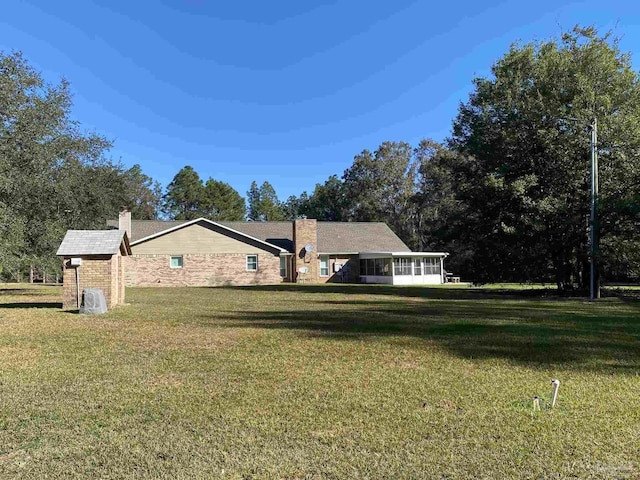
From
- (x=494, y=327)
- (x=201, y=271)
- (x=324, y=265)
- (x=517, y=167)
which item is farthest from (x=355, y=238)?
(x=494, y=327)

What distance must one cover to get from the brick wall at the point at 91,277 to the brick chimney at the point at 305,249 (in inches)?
862

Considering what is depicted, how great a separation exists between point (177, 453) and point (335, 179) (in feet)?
221

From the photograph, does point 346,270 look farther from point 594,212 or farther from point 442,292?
point 594,212

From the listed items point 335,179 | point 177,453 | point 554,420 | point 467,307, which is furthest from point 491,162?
point 335,179

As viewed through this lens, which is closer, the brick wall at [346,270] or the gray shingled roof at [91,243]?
the gray shingled roof at [91,243]

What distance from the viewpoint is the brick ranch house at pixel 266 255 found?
3281 centimetres

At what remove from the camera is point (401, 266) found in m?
36.6

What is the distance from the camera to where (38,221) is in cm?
2031

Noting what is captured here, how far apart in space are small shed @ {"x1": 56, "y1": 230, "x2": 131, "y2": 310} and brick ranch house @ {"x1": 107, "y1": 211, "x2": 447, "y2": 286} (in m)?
14.8

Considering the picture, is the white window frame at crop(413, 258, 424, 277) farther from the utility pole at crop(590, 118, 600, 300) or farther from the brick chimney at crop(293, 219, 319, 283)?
the utility pole at crop(590, 118, 600, 300)

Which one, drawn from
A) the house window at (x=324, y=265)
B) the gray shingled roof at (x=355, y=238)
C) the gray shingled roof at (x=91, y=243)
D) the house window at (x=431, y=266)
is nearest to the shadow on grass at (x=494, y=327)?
the gray shingled roof at (x=91, y=243)

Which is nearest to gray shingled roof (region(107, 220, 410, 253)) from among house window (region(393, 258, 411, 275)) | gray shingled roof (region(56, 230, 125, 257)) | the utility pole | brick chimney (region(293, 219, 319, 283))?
brick chimney (region(293, 219, 319, 283))

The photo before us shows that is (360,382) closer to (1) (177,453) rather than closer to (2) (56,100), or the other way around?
(1) (177,453)

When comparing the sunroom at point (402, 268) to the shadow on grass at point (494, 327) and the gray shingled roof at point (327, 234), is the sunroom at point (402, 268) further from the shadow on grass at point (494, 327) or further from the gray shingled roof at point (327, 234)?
the shadow on grass at point (494, 327)
